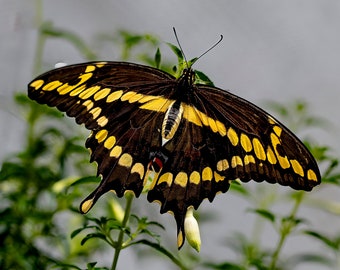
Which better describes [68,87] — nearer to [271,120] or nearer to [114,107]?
[114,107]

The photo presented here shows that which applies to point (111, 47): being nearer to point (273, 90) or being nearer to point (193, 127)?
point (193, 127)

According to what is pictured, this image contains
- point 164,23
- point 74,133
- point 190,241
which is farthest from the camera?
point 164,23

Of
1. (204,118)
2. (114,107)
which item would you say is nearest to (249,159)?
(204,118)

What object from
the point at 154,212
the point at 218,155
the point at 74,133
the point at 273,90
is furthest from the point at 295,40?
the point at 218,155

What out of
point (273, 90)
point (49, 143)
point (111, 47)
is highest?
point (273, 90)

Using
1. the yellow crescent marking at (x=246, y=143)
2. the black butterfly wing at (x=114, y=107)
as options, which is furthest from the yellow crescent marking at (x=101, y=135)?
the yellow crescent marking at (x=246, y=143)
